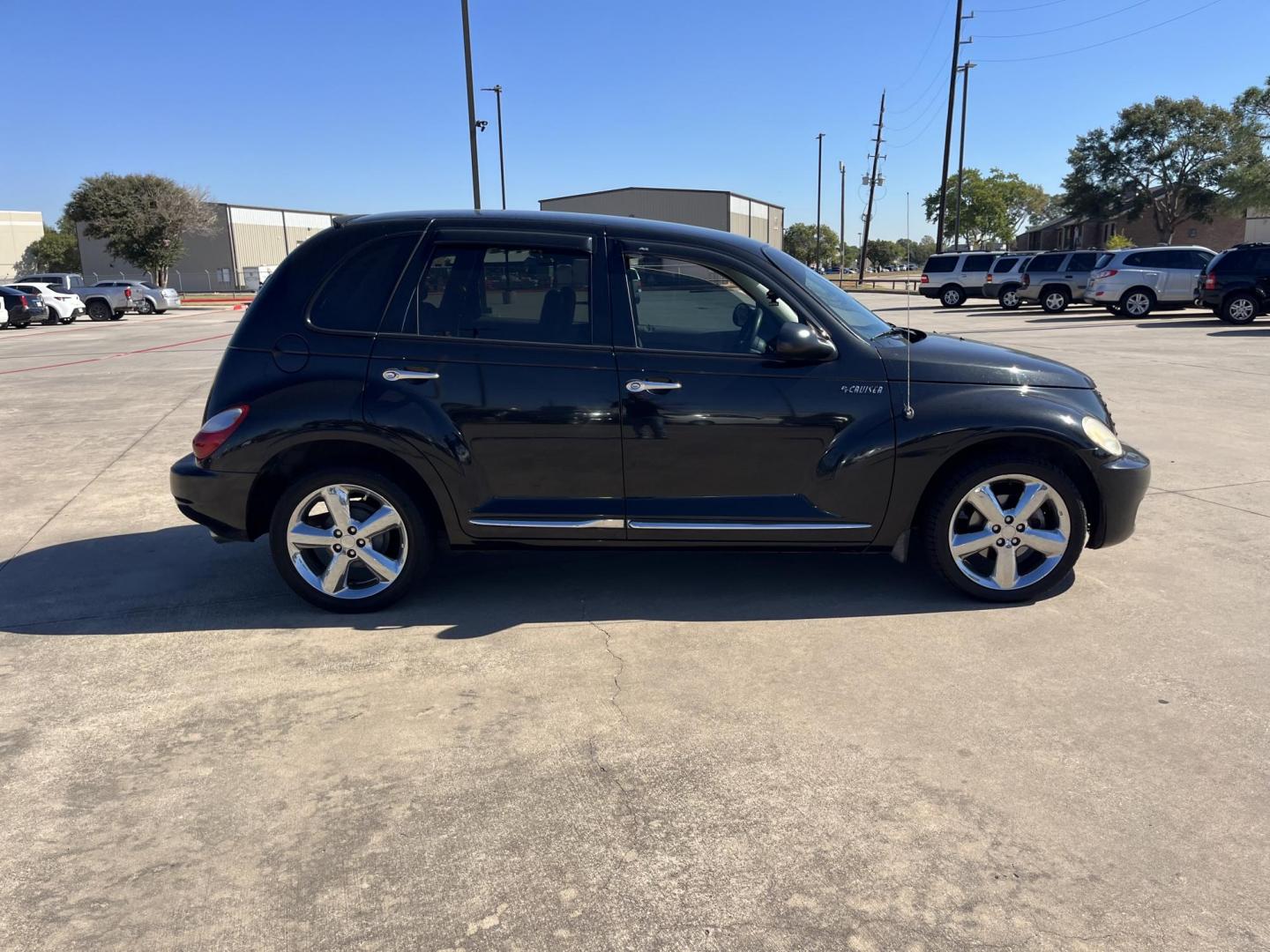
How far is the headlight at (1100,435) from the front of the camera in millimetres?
4320

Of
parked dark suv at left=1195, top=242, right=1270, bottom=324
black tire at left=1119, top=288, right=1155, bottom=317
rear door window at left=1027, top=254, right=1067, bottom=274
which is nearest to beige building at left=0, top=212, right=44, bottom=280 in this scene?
rear door window at left=1027, top=254, right=1067, bottom=274

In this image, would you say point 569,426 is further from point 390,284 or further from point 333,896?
point 333,896

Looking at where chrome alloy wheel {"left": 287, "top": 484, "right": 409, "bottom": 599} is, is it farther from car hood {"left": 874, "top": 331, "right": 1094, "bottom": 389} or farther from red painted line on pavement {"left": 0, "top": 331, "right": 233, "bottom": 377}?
red painted line on pavement {"left": 0, "top": 331, "right": 233, "bottom": 377}

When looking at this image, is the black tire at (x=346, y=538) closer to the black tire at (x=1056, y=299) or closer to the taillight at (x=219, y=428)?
the taillight at (x=219, y=428)

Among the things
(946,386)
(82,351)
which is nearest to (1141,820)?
(946,386)

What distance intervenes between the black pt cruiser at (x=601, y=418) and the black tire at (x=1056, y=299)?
2562 cm

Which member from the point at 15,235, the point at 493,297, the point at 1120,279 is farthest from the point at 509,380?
the point at 15,235

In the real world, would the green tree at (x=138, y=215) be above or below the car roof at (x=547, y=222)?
above

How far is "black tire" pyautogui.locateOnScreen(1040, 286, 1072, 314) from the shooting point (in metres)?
27.3

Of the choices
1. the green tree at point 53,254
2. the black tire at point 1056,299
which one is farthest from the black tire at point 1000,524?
the green tree at point 53,254

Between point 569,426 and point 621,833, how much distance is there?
1.97 m

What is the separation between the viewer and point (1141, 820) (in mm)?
2777

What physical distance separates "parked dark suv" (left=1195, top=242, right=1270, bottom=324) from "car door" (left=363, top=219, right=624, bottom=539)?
823 inches

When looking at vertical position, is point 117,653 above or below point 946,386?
below
